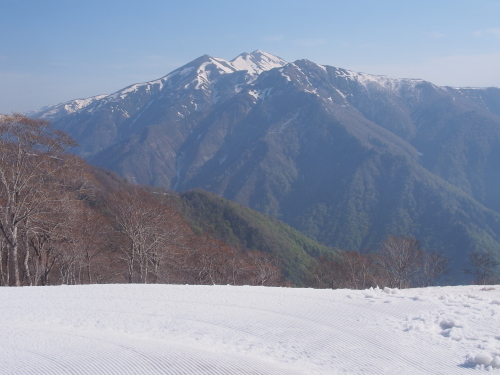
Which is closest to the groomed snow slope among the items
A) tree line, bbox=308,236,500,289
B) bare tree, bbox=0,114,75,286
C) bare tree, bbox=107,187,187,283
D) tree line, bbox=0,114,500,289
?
bare tree, bbox=0,114,75,286

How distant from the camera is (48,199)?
17.3m

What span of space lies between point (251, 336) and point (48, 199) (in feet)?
42.7

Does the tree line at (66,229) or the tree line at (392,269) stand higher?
the tree line at (66,229)

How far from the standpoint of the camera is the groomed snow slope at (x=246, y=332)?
655 cm

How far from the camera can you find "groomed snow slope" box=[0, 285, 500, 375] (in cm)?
655

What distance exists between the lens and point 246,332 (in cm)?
816

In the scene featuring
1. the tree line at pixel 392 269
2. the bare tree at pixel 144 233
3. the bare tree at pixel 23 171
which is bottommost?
the tree line at pixel 392 269

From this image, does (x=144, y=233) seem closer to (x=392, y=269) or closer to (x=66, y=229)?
(x=66, y=229)

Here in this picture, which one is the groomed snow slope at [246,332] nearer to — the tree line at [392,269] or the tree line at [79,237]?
the tree line at [79,237]

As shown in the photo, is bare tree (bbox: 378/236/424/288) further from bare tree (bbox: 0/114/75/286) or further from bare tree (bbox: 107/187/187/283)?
bare tree (bbox: 0/114/75/286)

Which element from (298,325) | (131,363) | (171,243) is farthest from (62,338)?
(171,243)

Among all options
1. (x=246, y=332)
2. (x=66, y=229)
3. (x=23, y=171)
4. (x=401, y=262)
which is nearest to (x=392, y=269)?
(x=401, y=262)

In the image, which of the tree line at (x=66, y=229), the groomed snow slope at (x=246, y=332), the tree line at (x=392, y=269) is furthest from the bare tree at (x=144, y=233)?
the tree line at (x=392, y=269)

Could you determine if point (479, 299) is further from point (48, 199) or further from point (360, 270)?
point (360, 270)
